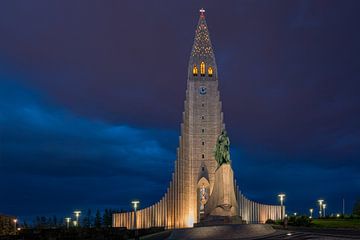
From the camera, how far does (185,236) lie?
116ft

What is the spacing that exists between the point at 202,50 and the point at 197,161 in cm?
1492

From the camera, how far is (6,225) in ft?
158

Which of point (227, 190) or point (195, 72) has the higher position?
point (195, 72)

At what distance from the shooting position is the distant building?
150ft

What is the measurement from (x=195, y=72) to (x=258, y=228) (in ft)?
107

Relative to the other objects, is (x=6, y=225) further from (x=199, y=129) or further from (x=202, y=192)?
(x=199, y=129)

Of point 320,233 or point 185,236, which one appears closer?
point 320,233

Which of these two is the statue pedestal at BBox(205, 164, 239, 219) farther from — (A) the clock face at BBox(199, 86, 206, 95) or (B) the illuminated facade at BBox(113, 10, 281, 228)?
(A) the clock face at BBox(199, 86, 206, 95)

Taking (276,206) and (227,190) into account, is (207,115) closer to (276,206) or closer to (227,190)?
(276,206)

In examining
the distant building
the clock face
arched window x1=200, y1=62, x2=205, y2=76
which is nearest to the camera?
the distant building

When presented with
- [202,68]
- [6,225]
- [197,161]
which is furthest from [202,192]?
[6,225]

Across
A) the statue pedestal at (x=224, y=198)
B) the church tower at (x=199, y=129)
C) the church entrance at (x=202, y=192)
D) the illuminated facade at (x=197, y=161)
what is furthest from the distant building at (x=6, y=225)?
the church entrance at (x=202, y=192)

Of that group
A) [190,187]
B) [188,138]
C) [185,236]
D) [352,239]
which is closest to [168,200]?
[190,187]

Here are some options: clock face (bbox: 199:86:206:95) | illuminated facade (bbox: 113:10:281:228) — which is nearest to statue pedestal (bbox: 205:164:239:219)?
illuminated facade (bbox: 113:10:281:228)
